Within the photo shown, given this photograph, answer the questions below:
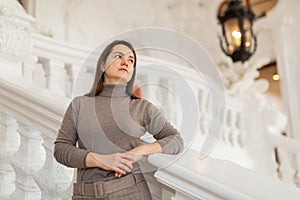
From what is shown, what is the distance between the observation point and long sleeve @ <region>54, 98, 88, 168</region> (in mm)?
756

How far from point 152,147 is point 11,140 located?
24.7 inches

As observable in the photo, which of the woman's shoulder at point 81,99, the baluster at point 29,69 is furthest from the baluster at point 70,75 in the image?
the woman's shoulder at point 81,99

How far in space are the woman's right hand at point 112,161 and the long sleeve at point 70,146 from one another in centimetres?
2

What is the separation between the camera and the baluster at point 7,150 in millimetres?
1192

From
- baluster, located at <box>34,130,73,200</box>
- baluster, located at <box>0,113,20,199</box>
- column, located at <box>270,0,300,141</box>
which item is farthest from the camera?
column, located at <box>270,0,300,141</box>

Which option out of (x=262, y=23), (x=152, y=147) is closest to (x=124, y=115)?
(x=152, y=147)

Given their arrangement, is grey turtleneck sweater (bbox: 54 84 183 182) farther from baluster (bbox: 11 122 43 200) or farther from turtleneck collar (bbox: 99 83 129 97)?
baluster (bbox: 11 122 43 200)

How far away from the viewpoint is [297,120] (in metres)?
4.11

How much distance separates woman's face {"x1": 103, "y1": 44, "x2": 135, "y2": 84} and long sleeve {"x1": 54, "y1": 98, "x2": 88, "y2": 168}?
0.10 m

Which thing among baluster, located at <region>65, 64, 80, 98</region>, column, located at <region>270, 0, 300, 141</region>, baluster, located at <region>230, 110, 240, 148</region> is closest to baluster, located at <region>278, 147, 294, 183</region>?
baluster, located at <region>230, 110, 240, 148</region>

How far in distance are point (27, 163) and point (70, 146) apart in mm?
386

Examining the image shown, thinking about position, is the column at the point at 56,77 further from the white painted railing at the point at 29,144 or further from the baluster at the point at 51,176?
the baluster at the point at 51,176

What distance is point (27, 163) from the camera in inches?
43.5

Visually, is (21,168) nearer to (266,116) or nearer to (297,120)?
(266,116)
